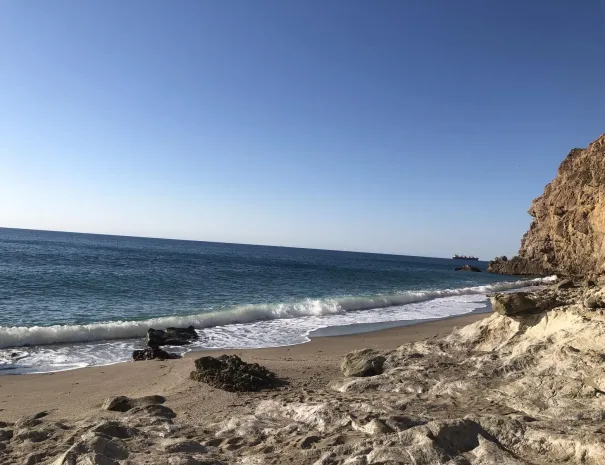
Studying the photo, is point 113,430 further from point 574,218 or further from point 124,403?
point 574,218

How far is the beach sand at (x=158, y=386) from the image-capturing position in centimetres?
665

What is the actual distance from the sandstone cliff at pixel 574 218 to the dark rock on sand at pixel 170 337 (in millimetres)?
25110

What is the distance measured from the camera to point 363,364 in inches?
332

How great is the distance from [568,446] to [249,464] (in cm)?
317

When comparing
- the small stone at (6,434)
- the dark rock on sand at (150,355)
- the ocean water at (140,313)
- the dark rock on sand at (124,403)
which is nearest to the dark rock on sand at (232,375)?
the dark rock on sand at (124,403)

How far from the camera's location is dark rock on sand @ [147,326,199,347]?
43.3ft

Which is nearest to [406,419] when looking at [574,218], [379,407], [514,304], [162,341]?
[379,407]

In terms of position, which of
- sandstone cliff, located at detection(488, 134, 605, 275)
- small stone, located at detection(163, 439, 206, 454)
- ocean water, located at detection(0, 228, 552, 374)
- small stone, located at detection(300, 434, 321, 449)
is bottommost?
ocean water, located at detection(0, 228, 552, 374)

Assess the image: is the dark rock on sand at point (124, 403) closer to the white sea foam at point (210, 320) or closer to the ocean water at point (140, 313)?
the ocean water at point (140, 313)

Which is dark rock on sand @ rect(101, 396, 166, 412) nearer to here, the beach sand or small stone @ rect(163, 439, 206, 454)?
the beach sand

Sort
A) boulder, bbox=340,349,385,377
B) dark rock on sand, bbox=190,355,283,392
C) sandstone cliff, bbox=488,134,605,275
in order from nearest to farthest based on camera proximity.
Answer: dark rock on sand, bbox=190,355,283,392 < boulder, bbox=340,349,385,377 < sandstone cliff, bbox=488,134,605,275

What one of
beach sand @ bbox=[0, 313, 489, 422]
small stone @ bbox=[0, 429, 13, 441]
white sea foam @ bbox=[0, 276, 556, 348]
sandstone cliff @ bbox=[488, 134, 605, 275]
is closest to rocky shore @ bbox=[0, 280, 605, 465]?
small stone @ bbox=[0, 429, 13, 441]

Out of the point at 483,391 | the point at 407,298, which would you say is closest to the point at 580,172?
the point at 407,298

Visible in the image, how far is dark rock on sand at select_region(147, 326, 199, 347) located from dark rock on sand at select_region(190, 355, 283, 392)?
5138 millimetres
